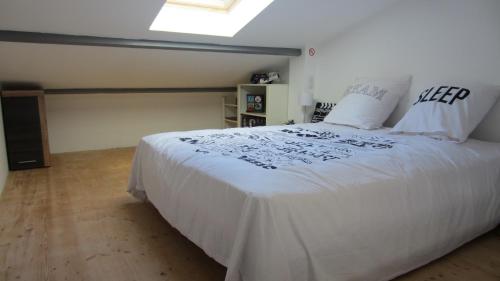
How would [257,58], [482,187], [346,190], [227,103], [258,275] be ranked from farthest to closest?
[227,103], [257,58], [482,187], [346,190], [258,275]

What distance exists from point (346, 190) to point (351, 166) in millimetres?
235

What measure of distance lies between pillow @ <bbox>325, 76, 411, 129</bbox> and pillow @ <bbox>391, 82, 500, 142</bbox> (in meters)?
0.41

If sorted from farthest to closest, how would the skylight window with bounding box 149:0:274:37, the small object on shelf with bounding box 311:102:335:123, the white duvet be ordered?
the small object on shelf with bounding box 311:102:335:123 → the skylight window with bounding box 149:0:274:37 → the white duvet

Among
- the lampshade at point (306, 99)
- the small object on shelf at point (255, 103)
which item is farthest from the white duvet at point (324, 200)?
the small object on shelf at point (255, 103)

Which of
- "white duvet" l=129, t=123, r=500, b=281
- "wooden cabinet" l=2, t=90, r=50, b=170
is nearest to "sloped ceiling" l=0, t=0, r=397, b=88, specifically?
"wooden cabinet" l=2, t=90, r=50, b=170

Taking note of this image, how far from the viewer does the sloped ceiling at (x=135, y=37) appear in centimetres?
255

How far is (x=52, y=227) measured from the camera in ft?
7.22

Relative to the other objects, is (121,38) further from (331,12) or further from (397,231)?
(397,231)

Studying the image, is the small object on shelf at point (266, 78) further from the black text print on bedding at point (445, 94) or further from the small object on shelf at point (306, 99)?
the black text print on bedding at point (445, 94)

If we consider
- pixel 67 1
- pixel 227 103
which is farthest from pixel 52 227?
pixel 227 103

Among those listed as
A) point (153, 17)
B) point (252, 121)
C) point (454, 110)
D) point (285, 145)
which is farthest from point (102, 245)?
point (252, 121)

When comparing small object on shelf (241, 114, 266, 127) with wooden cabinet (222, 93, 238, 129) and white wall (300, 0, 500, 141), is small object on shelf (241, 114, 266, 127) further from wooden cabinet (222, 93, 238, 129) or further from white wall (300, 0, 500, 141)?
white wall (300, 0, 500, 141)

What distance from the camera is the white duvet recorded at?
1211mm

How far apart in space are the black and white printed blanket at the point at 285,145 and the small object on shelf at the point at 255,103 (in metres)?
1.95
